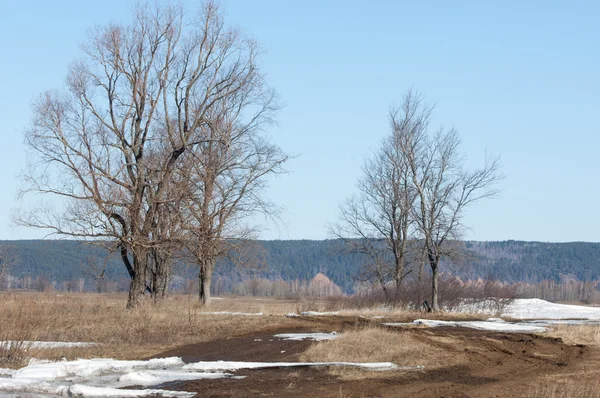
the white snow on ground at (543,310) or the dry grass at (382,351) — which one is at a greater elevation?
the white snow on ground at (543,310)

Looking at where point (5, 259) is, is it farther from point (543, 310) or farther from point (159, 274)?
point (543, 310)

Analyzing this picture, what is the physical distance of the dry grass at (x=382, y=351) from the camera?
15.4 meters

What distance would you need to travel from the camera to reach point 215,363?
560 inches

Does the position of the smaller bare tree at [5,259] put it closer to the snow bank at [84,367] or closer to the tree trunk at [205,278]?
the tree trunk at [205,278]

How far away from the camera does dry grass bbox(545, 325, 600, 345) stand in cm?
2143

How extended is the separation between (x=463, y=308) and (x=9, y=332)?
95.2 feet

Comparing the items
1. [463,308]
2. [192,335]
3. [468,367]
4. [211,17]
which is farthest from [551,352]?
[463,308]

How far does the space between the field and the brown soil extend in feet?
0.07

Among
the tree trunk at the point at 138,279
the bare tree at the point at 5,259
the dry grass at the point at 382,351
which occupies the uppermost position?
the bare tree at the point at 5,259

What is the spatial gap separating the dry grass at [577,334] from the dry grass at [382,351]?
5.83m

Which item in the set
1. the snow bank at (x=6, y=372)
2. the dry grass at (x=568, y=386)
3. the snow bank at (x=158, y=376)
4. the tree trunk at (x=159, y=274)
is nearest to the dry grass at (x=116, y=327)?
the snow bank at (x=6, y=372)

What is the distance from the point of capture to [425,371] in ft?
46.4

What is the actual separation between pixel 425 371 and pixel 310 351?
9.56 feet

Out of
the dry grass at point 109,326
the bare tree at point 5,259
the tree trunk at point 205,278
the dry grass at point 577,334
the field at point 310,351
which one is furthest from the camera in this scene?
the bare tree at point 5,259
